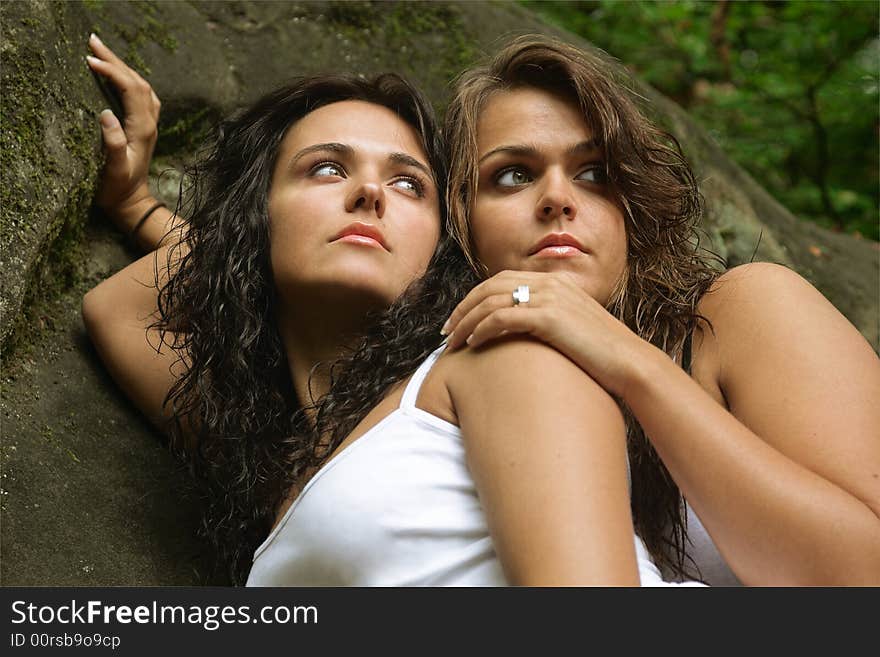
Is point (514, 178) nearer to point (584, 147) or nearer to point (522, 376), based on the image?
point (584, 147)

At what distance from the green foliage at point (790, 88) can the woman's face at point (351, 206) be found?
4413mm

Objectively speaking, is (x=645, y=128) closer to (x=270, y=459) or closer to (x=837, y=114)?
(x=270, y=459)

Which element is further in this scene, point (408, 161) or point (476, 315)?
point (408, 161)

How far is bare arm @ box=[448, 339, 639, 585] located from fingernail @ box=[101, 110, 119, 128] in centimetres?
188

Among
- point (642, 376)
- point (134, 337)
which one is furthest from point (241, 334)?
point (642, 376)

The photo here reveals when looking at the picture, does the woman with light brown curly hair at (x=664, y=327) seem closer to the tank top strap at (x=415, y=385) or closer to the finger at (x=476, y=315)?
the finger at (x=476, y=315)

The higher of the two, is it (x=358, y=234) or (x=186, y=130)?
(x=358, y=234)

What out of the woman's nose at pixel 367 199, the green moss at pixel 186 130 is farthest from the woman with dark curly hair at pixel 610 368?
the green moss at pixel 186 130

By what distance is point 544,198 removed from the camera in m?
2.46

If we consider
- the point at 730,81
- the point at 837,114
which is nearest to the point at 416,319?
the point at 837,114

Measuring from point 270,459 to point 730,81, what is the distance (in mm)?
5804

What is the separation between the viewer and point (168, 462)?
9.96 ft

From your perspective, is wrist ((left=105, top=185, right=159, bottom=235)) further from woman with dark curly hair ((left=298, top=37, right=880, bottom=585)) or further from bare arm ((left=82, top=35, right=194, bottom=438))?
woman with dark curly hair ((left=298, top=37, right=880, bottom=585))

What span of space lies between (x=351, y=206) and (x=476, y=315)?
0.70m
